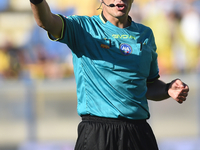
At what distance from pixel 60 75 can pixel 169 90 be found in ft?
15.7

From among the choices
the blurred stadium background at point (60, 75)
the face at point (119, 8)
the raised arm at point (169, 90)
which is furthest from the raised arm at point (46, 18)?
the blurred stadium background at point (60, 75)

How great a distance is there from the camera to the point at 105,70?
2.72m

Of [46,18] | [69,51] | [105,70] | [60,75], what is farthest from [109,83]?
[69,51]

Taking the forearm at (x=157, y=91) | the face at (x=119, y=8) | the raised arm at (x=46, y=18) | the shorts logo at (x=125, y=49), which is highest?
the face at (x=119, y=8)

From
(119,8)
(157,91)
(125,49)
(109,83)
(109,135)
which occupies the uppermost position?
(119,8)

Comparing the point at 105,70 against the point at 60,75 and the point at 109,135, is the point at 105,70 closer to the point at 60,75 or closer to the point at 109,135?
the point at 109,135

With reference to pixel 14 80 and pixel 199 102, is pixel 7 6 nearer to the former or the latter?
pixel 14 80

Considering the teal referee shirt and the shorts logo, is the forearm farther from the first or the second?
the shorts logo

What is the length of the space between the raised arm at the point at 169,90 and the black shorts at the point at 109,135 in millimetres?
453

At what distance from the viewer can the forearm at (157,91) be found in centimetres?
321

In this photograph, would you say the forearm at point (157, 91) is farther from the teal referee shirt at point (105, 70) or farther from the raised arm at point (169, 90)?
the teal referee shirt at point (105, 70)

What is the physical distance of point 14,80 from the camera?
6402 millimetres

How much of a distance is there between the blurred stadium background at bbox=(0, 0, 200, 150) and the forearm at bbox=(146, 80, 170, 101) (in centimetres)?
309

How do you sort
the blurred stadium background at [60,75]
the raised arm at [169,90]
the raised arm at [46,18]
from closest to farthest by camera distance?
the raised arm at [46,18], the raised arm at [169,90], the blurred stadium background at [60,75]
